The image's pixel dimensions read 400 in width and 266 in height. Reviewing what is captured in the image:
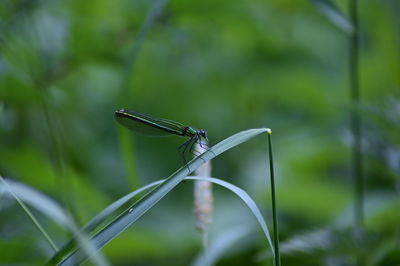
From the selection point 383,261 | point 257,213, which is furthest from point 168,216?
point 257,213

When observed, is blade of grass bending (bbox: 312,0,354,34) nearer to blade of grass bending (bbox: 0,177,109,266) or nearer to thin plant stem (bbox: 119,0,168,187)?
thin plant stem (bbox: 119,0,168,187)

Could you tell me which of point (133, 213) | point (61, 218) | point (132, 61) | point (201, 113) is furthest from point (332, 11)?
point (201, 113)

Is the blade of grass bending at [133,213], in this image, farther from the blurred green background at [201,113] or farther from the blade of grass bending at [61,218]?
the blurred green background at [201,113]

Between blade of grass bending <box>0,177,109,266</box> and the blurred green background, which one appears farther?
the blurred green background

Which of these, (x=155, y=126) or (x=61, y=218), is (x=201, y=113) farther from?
(x=61, y=218)

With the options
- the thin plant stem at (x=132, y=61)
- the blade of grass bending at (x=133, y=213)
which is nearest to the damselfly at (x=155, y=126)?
the thin plant stem at (x=132, y=61)

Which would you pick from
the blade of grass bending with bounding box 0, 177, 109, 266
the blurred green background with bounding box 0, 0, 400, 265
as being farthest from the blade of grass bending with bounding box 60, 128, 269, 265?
the blurred green background with bounding box 0, 0, 400, 265
